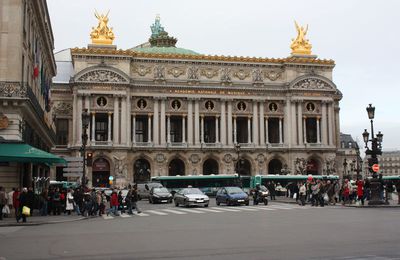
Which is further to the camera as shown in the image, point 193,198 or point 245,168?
point 245,168

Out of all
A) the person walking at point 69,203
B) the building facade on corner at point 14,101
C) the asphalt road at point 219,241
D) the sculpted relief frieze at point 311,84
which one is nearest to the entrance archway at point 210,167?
the sculpted relief frieze at point 311,84

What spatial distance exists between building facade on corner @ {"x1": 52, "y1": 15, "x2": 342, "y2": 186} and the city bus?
957 centimetres

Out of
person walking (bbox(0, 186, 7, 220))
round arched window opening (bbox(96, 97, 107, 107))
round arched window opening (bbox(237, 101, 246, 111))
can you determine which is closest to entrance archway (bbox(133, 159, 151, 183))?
round arched window opening (bbox(96, 97, 107, 107))

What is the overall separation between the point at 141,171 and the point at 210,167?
437 inches

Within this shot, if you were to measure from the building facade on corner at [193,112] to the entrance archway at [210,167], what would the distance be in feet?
0.49

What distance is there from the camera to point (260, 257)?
41.9ft

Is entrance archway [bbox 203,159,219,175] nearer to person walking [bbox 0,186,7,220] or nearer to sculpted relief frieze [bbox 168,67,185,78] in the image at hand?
sculpted relief frieze [bbox 168,67,185,78]

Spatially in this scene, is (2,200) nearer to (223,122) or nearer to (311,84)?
(223,122)

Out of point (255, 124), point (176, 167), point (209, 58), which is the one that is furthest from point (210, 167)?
point (209, 58)

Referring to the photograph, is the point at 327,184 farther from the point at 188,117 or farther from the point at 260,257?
the point at 188,117

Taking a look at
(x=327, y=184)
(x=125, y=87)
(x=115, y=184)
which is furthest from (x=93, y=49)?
(x=327, y=184)

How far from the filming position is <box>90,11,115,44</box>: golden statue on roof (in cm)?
7869

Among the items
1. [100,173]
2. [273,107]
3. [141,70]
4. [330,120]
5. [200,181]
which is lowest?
[200,181]

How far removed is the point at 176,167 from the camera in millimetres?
81812
